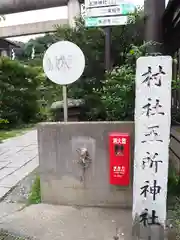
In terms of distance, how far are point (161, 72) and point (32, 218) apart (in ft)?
7.56

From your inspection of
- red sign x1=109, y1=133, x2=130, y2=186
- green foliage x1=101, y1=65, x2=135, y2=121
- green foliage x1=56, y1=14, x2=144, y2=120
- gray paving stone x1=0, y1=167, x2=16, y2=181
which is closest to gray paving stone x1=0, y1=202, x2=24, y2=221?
gray paving stone x1=0, y1=167, x2=16, y2=181

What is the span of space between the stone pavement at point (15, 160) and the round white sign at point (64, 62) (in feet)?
6.46

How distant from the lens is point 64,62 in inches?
145

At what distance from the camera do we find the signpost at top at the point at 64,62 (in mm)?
3637

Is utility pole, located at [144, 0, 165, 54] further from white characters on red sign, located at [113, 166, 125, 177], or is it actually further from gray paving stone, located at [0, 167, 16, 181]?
gray paving stone, located at [0, 167, 16, 181]

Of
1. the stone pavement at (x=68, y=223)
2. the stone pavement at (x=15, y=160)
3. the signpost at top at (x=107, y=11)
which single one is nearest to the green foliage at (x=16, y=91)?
the stone pavement at (x=15, y=160)

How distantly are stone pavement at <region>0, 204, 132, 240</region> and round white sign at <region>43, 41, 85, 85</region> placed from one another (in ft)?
5.76

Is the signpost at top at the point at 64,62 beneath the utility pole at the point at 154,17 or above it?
beneath

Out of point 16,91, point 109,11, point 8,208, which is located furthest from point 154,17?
point 16,91

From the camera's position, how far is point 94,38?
562cm

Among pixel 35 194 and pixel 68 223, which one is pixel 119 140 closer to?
pixel 68 223

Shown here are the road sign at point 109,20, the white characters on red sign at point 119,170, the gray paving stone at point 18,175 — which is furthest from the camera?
the road sign at point 109,20

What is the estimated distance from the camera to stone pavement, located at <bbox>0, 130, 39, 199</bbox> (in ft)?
15.0

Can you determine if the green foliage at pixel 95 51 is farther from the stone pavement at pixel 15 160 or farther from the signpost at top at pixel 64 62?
the signpost at top at pixel 64 62
